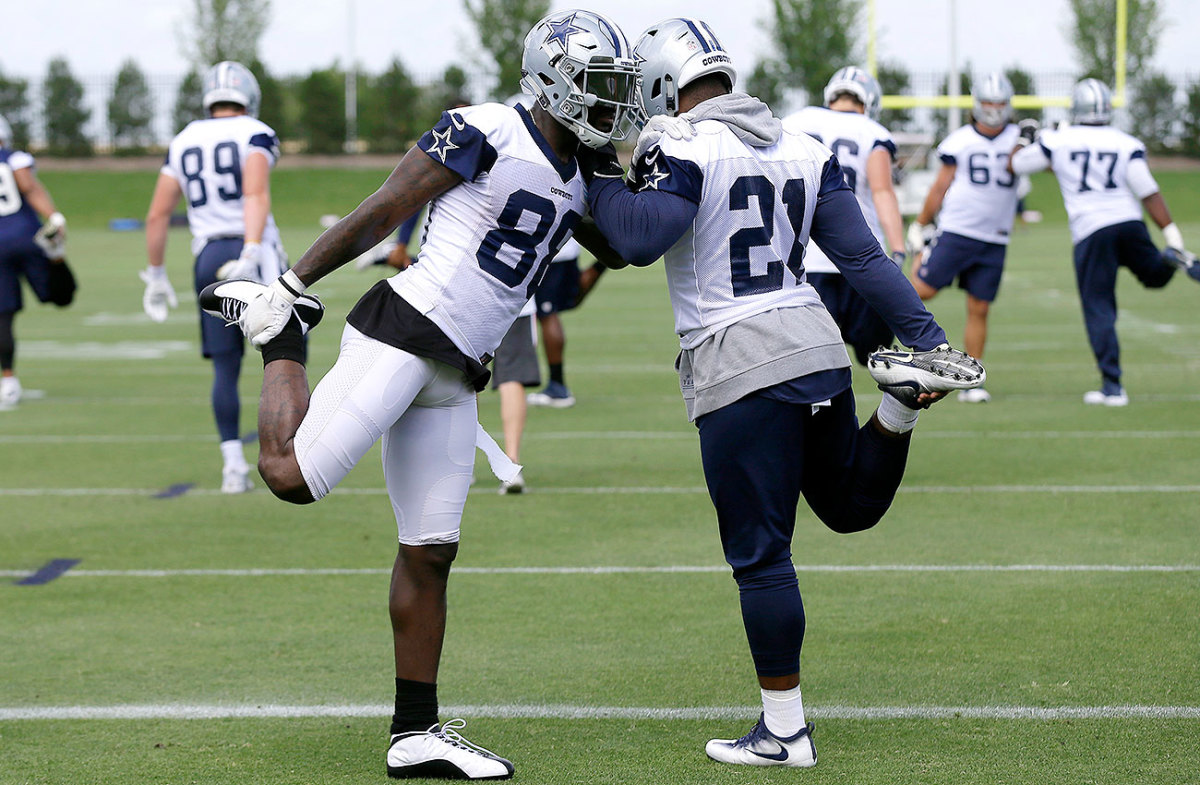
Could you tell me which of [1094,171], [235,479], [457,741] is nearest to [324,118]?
[1094,171]

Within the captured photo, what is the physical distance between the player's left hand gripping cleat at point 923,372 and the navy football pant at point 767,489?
0.52 ft

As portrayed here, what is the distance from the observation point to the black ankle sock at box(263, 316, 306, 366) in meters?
3.53

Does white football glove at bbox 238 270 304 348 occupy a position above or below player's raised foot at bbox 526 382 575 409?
above

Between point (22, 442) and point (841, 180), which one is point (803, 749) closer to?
point (841, 180)

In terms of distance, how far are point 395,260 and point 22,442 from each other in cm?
315

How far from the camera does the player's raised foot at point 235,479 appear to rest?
287 inches

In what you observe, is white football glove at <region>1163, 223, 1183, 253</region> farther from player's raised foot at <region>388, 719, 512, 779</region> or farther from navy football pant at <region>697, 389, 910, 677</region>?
player's raised foot at <region>388, 719, 512, 779</region>

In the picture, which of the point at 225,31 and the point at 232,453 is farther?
the point at 225,31

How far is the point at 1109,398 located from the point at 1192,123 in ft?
140

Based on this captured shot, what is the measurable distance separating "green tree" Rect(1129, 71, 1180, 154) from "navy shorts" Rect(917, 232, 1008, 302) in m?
42.8

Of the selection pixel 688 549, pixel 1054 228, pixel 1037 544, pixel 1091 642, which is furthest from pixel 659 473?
pixel 1054 228

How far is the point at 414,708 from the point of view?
356cm

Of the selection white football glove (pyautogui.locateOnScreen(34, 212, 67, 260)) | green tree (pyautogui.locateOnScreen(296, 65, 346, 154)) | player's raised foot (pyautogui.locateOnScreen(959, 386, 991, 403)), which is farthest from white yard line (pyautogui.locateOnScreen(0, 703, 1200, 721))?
green tree (pyautogui.locateOnScreen(296, 65, 346, 154))

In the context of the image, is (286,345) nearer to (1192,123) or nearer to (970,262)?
(970,262)
